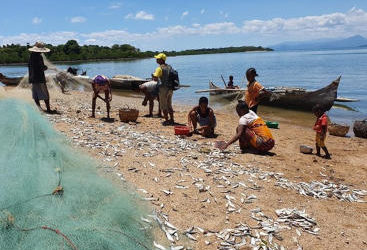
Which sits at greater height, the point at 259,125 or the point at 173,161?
the point at 259,125

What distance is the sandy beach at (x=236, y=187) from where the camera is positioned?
442 cm

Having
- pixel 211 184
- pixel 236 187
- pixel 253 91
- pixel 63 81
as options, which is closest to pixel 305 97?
pixel 253 91

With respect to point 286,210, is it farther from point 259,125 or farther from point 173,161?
point 259,125

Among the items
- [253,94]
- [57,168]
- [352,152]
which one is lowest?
[352,152]

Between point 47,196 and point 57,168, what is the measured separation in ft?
2.84

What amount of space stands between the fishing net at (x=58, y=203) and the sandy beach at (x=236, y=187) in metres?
0.60

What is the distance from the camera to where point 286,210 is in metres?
4.99

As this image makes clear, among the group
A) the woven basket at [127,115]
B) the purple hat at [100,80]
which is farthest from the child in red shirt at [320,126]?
the purple hat at [100,80]

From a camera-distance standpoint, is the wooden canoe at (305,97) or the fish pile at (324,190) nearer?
the fish pile at (324,190)

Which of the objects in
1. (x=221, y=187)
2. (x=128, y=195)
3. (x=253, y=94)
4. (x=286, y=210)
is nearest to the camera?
(x=128, y=195)

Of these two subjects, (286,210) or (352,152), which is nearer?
(286,210)

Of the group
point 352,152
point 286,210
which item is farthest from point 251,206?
point 352,152

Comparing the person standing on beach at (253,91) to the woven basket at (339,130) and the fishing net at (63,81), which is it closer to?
the woven basket at (339,130)

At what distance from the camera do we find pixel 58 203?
3.91 metres
